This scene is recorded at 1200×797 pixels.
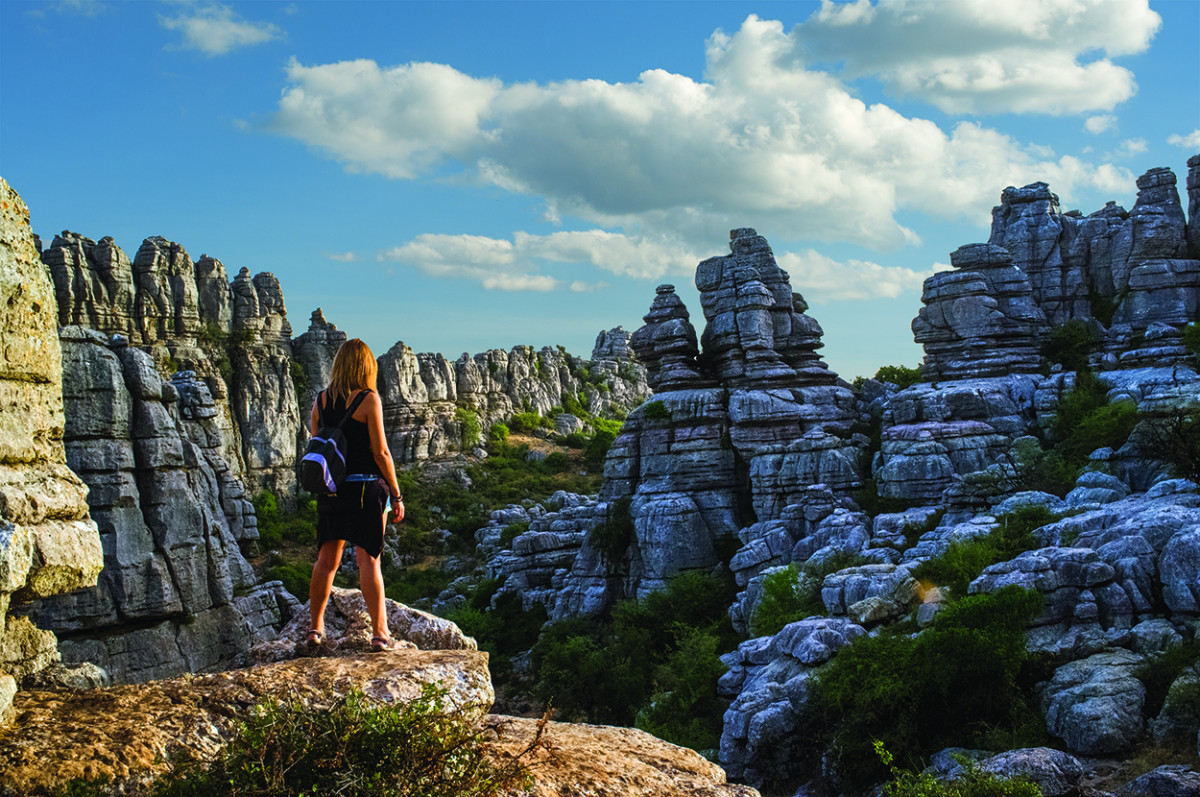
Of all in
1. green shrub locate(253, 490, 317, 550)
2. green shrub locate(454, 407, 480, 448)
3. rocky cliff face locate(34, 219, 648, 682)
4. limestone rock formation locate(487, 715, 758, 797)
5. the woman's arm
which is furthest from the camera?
green shrub locate(454, 407, 480, 448)

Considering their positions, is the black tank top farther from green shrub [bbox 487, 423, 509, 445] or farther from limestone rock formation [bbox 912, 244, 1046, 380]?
green shrub [bbox 487, 423, 509, 445]

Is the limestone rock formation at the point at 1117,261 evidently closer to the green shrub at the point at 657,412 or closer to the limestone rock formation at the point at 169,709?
the green shrub at the point at 657,412

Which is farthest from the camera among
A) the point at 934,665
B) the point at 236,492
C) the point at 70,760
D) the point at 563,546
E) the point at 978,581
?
the point at 563,546

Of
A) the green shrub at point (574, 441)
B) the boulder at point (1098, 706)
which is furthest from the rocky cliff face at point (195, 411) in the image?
the boulder at point (1098, 706)

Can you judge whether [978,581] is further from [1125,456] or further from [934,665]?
→ [1125,456]

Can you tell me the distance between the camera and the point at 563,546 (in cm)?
3791

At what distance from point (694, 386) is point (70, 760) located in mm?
33347

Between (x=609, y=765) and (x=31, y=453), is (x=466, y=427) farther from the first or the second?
(x=609, y=765)

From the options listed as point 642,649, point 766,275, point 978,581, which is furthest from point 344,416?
point 766,275

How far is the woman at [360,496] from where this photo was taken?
6074mm

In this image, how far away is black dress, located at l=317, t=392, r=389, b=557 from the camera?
6.08 metres

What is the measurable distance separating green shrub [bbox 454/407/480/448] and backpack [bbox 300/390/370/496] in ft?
177

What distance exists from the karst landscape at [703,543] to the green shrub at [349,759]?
9.9 inches

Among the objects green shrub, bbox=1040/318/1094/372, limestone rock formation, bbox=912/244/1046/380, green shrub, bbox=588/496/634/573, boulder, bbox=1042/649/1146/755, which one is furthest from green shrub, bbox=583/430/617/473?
boulder, bbox=1042/649/1146/755
